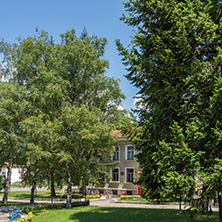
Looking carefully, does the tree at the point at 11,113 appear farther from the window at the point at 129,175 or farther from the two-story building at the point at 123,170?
the window at the point at 129,175

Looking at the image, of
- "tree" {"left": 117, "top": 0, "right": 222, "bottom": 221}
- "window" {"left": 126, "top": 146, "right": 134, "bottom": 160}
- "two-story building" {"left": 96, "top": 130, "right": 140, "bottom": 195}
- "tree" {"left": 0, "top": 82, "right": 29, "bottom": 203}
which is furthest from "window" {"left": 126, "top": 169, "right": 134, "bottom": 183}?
"tree" {"left": 117, "top": 0, "right": 222, "bottom": 221}

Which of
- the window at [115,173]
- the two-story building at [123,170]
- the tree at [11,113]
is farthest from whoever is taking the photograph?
the window at [115,173]

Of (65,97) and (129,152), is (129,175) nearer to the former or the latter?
(129,152)

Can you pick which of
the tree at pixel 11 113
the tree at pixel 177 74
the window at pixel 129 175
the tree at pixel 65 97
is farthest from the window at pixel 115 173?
the tree at pixel 177 74

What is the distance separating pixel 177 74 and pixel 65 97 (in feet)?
46.1

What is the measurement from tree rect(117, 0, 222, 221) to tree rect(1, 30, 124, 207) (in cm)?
903

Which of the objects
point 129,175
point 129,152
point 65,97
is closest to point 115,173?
point 129,175

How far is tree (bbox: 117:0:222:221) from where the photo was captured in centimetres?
1175

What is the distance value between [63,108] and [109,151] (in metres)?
8.06

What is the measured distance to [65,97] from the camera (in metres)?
25.4

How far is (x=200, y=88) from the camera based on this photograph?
12266mm

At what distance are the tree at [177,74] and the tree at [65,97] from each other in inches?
356

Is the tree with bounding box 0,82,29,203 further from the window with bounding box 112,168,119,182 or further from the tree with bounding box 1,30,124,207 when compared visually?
the window with bounding box 112,168,119,182

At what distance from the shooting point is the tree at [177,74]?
11750 millimetres
